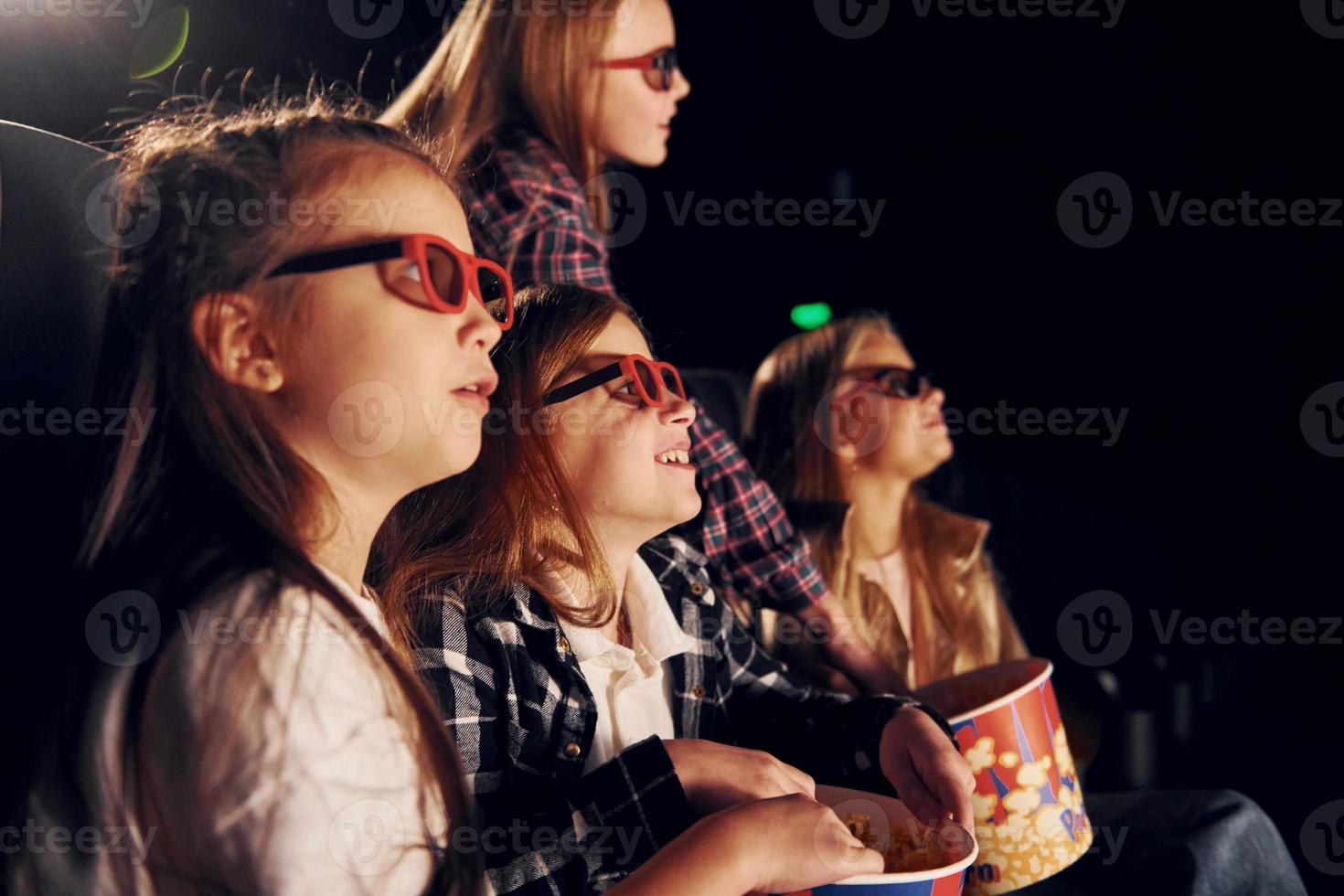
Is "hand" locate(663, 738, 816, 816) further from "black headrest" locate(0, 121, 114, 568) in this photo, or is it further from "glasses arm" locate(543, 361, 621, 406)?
"black headrest" locate(0, 121, 114, 568)

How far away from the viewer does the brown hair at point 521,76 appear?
4.29 ft

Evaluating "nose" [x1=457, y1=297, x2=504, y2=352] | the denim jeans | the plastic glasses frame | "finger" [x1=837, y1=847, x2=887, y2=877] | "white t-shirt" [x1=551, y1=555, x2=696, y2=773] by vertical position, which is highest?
the plastic glasses frame

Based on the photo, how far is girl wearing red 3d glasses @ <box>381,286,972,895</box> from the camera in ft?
2.58

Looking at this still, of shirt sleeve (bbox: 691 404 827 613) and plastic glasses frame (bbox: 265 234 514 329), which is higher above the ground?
plastic glasses frame (bbox: 265 234 514 329)

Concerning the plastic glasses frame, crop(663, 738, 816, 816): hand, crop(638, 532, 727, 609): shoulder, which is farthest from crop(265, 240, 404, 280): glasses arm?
crop(638, 532, 727, 609): shoulder

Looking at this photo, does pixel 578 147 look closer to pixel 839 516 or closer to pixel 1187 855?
pixel 839 516

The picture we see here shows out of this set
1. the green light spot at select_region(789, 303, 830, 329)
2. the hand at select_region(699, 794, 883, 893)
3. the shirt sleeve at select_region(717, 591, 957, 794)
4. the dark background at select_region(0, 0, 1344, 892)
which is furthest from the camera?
the green light spot at select_region(789, 303, 830, 329)

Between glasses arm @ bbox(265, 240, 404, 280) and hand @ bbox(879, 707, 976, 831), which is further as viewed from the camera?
hand @ bbox(879, 707, 976, 831)

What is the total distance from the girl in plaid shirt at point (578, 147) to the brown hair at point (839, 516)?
21 centimetres

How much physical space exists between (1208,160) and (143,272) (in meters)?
1.97

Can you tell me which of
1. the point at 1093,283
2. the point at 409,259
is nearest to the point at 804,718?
the point at 409,259

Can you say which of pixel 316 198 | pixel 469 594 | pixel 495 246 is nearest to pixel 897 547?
pixel 495 246

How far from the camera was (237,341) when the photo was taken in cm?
70

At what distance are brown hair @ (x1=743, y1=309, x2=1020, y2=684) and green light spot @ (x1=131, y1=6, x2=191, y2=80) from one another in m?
0.97
